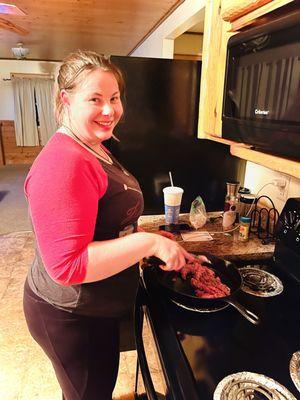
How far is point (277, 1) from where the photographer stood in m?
0.78

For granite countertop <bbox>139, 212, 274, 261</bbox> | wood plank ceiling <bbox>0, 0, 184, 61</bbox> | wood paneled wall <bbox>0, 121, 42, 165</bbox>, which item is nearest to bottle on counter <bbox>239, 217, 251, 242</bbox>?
granite countertop <bbox>139, 212, 274, 261</bbox>

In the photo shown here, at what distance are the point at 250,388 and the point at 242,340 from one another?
0.15 metres

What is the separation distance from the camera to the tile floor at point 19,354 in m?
1.60

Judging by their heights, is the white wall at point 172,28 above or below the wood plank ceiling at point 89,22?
below

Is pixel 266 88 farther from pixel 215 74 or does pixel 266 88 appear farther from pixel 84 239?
pixel 84 239

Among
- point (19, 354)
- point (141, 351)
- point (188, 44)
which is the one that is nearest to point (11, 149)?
point (188, 44)

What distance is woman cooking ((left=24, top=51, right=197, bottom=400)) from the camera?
69cm

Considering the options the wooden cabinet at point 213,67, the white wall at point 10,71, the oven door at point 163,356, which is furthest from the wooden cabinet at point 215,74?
the white wall at point 10,71

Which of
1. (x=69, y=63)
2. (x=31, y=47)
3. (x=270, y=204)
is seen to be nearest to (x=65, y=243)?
(x=69, y=63)

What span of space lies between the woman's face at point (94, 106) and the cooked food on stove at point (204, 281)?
541mm

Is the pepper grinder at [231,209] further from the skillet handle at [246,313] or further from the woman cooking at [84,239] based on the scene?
the skillet handle at [246,313]

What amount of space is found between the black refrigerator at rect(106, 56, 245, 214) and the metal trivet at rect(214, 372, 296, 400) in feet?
3.58

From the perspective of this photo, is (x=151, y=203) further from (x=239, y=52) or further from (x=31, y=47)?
(x=31, y=47)

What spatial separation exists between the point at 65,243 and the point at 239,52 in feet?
2.58
